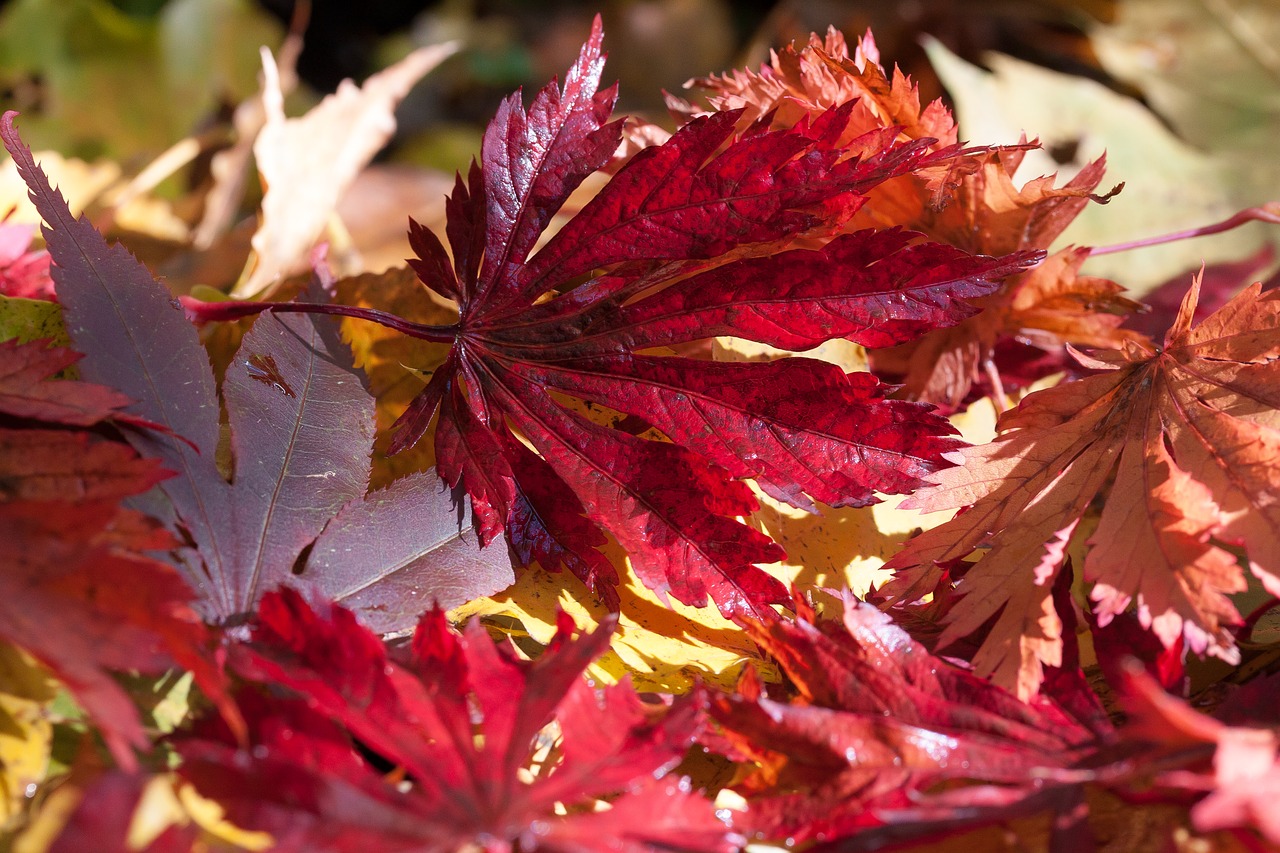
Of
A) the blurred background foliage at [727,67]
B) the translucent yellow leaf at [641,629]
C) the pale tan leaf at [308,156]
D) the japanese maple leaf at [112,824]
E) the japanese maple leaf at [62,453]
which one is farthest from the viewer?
the blurred background foliage at [727,67]

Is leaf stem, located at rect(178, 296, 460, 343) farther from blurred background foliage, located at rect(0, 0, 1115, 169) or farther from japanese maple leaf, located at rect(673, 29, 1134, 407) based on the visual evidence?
blurred background foliage, located at rect(0, 0, 1115, 169)

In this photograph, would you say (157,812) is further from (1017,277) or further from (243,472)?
(1017,277)

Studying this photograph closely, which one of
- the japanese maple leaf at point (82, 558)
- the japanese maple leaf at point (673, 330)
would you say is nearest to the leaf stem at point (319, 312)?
the japanese maple leaf at point (673, 330)

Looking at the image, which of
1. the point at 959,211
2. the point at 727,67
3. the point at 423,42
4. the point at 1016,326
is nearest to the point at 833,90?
the point at 959,211

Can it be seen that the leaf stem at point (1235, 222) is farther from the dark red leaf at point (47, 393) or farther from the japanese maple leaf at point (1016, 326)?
the dark red leaf at point (47, 393)

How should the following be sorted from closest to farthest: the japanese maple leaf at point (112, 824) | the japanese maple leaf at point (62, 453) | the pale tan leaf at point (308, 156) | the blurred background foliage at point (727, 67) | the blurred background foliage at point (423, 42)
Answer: the japanese maple leaf at point (112, 824), the japanese maple leaf at point (62, 453), the pale tan leaf at point (308, 156), the blurred background foliage at point (727, 67), the blurred background foliage at point (423, 42)

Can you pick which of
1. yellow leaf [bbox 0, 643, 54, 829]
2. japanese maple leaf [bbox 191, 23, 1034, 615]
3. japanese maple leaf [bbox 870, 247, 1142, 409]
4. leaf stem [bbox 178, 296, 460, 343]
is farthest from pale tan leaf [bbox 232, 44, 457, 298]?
japanese maple leaf [bbox 870, 247, 1142, 409]

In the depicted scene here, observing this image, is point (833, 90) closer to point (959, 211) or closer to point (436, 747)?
point (959, 211)

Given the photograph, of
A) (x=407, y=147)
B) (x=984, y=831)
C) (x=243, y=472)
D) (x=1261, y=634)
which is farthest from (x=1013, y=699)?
(x=407, y=147)
